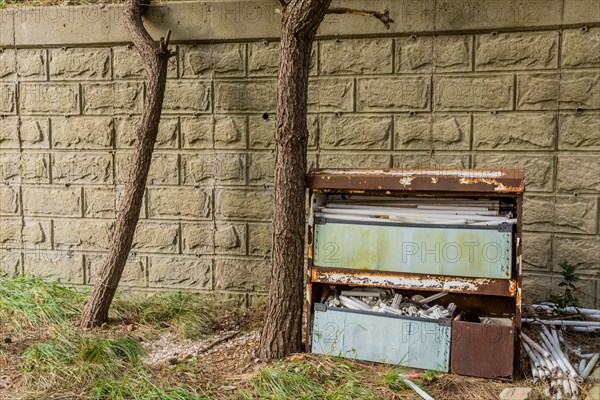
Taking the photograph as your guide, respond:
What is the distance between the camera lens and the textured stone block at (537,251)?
17.2ft

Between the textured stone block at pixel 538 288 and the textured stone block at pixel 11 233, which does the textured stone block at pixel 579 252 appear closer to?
the textured stone block at pixel 538 288

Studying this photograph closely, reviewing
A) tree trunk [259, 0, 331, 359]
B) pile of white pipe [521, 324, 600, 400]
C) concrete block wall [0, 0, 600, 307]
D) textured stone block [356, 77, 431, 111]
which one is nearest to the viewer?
pile of white pipe [521, 324, 600, 400]

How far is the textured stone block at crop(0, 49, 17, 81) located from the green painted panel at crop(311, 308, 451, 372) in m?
4.38

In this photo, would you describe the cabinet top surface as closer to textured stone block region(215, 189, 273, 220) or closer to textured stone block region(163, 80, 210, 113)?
textured stone block region(215, 189, 273, 220)

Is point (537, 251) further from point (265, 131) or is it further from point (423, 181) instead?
point (265, 131)

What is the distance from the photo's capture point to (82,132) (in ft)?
19.9

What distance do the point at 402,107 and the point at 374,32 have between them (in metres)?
0.76

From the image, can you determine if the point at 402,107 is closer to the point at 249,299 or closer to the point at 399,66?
the point at 399,66

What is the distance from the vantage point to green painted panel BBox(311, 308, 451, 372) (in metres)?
4.04

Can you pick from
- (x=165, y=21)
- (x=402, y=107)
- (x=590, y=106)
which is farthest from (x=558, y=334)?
(x=165, y=21)

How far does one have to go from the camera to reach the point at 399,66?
5.43 m

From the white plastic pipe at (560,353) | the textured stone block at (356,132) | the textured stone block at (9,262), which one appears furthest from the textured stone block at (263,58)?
the textured stone block at (9,262)

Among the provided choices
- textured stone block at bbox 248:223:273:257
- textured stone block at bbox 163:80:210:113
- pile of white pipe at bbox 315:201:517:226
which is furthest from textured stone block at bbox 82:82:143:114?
pile of white pipe at bbox 315:201:517:226

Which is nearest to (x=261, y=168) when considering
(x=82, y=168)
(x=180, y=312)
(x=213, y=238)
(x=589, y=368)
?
(x=213, y=238)
